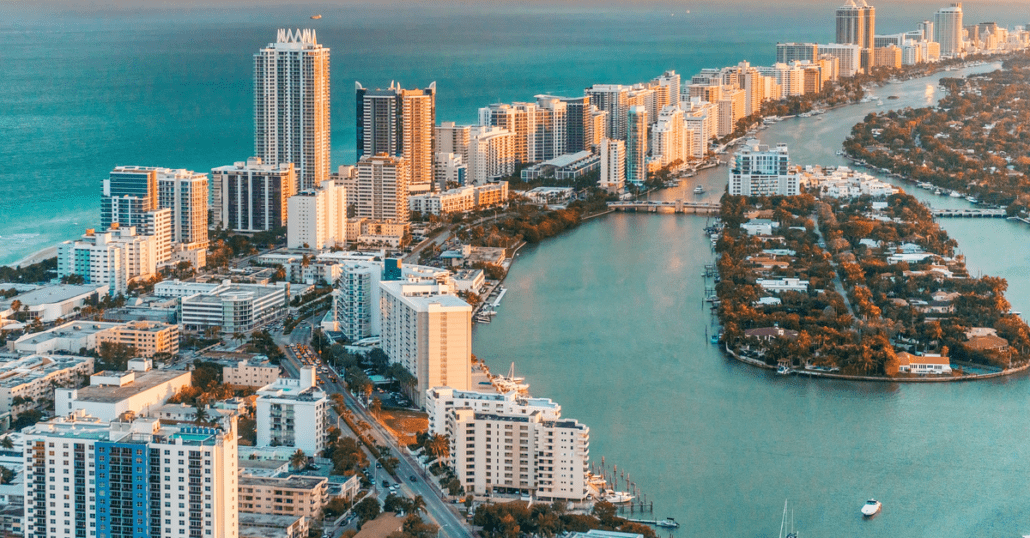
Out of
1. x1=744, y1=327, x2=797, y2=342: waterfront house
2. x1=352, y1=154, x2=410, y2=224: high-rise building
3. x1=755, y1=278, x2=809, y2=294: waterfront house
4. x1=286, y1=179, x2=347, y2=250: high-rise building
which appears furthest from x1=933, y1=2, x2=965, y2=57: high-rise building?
x1=744, y1=327, x2=797, y2=342: waterfront house

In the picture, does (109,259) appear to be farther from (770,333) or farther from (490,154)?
(490,154)

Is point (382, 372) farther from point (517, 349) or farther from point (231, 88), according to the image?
point (231, 88)

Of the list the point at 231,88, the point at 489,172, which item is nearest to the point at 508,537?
the point at 489,172

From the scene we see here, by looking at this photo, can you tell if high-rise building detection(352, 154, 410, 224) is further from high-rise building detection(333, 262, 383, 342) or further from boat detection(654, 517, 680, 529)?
boat detection(654, 517, 680, 529)

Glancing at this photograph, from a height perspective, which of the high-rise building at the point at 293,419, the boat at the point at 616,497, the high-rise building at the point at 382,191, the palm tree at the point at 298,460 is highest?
the high-rise building at the point at 382,191

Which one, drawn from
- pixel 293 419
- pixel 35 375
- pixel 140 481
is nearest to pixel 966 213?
pixel 293 419

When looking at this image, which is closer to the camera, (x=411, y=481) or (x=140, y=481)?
(x=140, y=481)

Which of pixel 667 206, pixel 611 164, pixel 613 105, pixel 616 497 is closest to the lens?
pixel 616 497

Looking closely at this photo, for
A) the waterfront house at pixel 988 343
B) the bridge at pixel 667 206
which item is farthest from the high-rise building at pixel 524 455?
the bridge at pixel 667 206

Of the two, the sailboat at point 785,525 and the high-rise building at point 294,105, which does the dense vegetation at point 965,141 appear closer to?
the high-rise building at point 294,105
